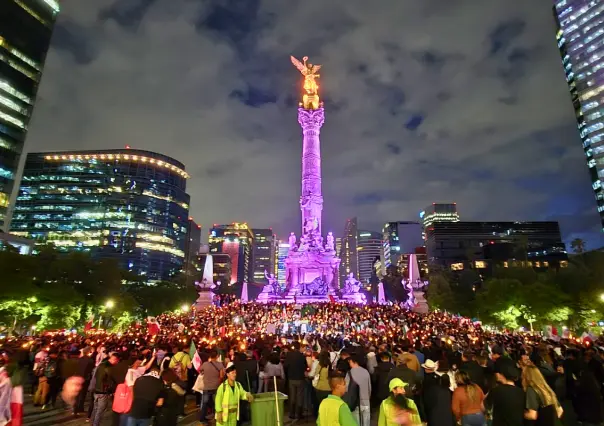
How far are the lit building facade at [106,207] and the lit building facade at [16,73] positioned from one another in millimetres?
41907

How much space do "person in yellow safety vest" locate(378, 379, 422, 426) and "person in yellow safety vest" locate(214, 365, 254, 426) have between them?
3.06m

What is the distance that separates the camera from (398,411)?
509 centimetres

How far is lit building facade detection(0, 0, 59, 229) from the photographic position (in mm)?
73812

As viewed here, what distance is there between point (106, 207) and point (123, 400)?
129544 millimetres

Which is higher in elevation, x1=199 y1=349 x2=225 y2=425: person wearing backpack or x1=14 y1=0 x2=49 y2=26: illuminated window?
x1=14 y1=0 x2=49 y2=26: illuminated window

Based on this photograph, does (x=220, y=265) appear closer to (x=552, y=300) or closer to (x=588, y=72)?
(x=588, y=72)

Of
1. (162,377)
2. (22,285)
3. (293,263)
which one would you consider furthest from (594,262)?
(22,285)

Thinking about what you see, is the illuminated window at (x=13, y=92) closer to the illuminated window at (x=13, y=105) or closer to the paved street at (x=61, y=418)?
the illuminated window at (x=13, y=105)

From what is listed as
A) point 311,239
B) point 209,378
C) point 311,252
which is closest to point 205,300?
point 311,252

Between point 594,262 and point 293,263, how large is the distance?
1687 inches

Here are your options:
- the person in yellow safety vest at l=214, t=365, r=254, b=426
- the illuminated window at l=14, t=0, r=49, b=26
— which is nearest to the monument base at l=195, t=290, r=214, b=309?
the person in yellow safety vest at l=214, t=365, r=254, b=426

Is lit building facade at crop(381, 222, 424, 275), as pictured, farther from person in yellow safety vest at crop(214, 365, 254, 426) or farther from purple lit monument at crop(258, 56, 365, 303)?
person in yellow safety vest at crop(214, 365, 254, 426)

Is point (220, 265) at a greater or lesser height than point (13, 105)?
lesser

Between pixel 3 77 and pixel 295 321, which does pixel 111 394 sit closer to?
pixel 295 321
